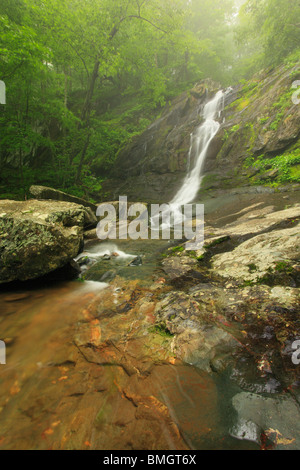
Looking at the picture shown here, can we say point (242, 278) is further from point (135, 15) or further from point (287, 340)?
point (135, 15)

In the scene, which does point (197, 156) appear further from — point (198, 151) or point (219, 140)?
point (219, 140)

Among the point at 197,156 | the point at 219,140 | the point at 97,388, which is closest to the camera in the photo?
the point at 97,388

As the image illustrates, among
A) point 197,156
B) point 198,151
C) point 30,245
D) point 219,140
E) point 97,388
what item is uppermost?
point 219,140

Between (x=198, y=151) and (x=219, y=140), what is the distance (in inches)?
54.8

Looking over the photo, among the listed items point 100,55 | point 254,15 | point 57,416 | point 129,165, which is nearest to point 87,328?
point 57,416

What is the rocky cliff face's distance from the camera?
1016 cm

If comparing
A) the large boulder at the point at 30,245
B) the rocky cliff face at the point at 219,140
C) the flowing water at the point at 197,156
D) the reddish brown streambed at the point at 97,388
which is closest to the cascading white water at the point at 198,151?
the flowing water at the point at 197,156

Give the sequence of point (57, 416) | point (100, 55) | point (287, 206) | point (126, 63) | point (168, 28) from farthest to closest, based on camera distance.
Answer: point (126, 63)
point (168, 28)
point (100, 55)
point (287, 206)
point (57, 416)

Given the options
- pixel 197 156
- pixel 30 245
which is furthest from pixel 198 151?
pixel 30 245

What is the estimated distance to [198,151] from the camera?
13.2 m

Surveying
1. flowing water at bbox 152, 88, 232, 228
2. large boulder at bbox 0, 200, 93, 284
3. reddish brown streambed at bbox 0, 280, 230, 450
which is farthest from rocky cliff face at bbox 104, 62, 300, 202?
reddish brown streambed at bbox 0, 280, 230, 450

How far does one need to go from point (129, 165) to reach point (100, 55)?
22.8ft
